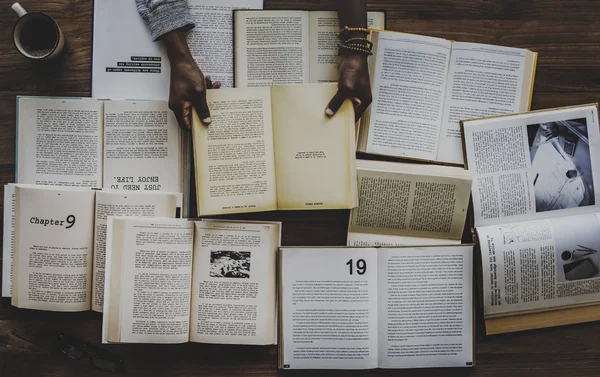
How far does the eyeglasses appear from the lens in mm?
1007

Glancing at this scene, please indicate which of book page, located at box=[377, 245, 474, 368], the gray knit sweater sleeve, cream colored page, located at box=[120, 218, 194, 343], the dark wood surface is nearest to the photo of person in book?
the gray knit sweater sleeve

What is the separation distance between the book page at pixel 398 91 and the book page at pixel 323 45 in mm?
84

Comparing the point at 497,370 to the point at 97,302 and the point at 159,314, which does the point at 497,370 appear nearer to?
the point at 159,314

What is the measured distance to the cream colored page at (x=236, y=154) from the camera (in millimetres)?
968

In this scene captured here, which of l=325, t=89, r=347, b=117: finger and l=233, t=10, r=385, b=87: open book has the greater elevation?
l=233, t=10, r=385, b=87: open book

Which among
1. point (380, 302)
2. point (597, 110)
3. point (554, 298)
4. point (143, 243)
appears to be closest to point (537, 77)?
point (597, 110)

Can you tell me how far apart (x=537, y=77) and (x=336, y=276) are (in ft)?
2.02

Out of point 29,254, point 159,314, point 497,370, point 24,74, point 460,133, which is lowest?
point 497,370

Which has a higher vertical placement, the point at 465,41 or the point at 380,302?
the point at 465,41

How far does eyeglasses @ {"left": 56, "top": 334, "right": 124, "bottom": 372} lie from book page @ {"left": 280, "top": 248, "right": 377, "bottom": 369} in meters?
0.36

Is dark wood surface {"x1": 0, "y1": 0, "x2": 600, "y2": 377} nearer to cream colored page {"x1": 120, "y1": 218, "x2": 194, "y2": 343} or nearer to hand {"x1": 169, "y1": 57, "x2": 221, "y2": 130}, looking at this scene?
cream colored page {"x1": 120, "y1": 218, "x2": 194, "y2": 343}

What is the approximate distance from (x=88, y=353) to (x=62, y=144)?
44 cm

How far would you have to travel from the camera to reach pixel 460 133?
3.35 ft

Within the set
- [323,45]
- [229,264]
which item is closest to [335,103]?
[323,45]
